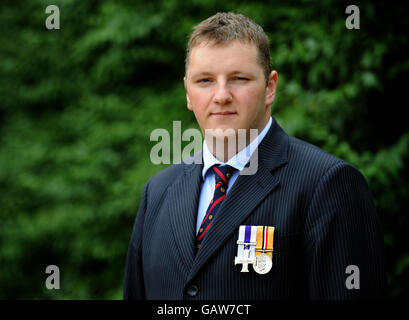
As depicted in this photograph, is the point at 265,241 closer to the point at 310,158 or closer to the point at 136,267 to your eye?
the point at 310,158

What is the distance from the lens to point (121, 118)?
473 cm

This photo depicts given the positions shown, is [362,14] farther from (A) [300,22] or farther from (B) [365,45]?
(A) [300,22]

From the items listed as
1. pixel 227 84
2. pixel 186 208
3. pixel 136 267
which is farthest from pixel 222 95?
pixel 136 267

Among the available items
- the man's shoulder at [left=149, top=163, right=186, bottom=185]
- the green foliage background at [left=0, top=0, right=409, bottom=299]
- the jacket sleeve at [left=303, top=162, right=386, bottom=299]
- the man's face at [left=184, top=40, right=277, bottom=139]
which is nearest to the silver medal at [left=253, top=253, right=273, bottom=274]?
the jacket sleeve at [left=303, top=162, right=386, bottom=299]

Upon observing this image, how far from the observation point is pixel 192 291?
1661 mm

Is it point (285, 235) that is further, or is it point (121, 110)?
point (121, 110)

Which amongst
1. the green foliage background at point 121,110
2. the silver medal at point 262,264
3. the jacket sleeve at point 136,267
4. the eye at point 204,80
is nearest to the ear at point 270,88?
the eye at point 204,80

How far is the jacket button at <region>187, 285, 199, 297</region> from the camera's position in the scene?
65.0 inches

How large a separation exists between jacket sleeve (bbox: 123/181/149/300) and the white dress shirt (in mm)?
324

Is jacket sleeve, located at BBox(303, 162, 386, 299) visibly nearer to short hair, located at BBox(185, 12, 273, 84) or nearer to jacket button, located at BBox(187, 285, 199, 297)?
jacket button, located at BBox(187, 285, 199, 297)

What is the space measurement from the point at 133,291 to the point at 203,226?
1.80ft

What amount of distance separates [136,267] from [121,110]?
295 centimetres

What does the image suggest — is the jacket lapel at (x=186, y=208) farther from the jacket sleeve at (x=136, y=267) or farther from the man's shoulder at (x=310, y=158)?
the man's shoulder at (x=310, y=158)

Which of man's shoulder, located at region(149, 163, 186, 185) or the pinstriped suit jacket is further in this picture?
man's shoulder, located at region(149, 163, 186, 185)
